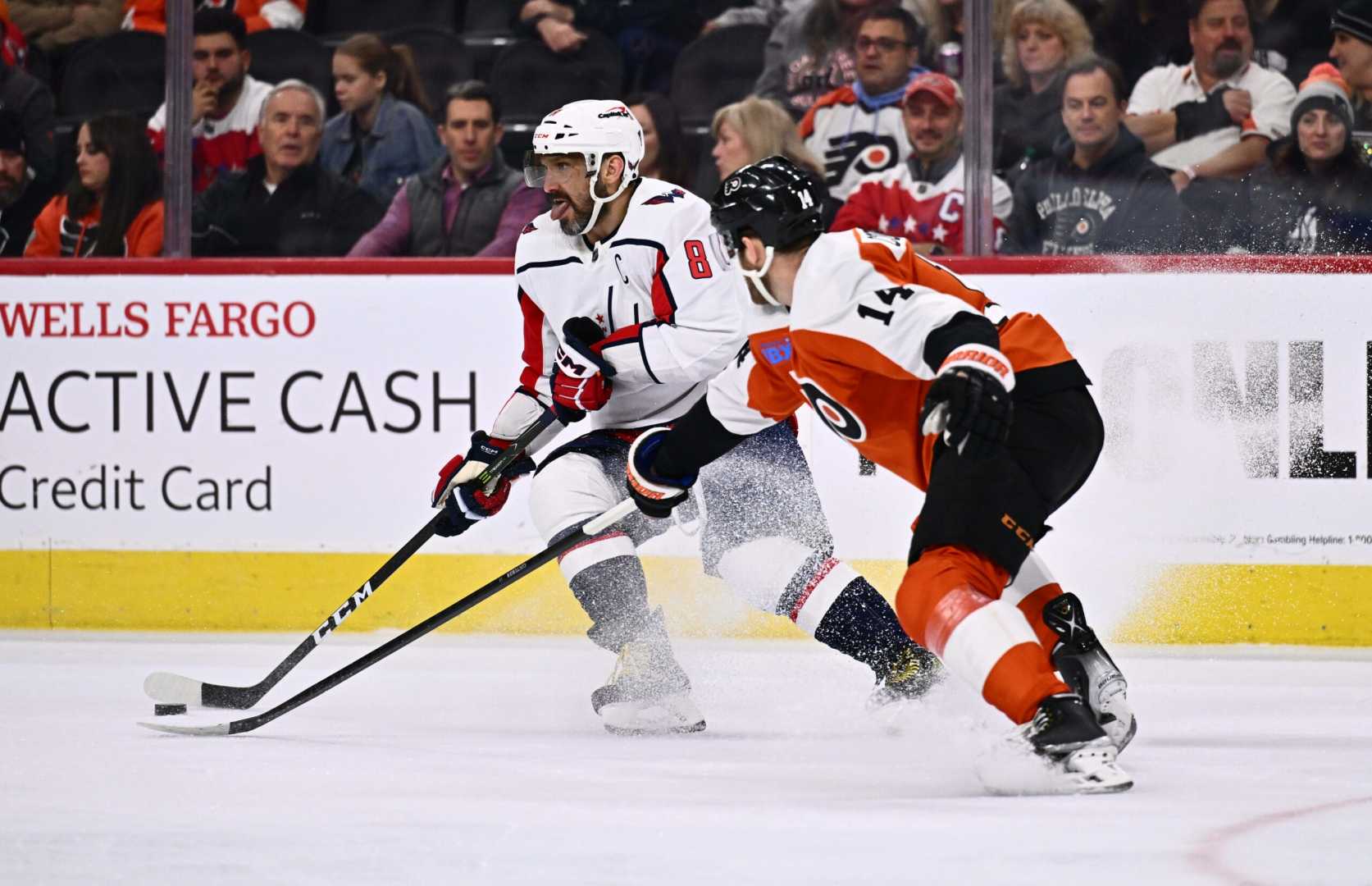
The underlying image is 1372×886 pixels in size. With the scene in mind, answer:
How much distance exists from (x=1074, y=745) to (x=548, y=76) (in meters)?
3.32

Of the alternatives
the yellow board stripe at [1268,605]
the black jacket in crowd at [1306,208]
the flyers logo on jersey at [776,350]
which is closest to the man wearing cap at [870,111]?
the black jacket in crowd at [1306,208]

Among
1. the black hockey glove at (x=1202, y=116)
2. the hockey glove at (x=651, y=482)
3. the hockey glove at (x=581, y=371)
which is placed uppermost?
the black hockey glove at (x=1202, y=116)

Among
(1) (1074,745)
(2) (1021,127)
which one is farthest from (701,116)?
(1) (1074,745)

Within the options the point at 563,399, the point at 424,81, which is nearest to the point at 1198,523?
the point at 563,399

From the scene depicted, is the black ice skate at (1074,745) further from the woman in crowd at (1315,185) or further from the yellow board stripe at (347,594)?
the woman in crowd at (1315,185)

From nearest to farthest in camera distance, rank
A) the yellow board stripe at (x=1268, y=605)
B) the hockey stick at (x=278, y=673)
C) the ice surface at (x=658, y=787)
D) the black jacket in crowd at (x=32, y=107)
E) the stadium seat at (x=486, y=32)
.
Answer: the ice surface at (x=658, y=787) → the hockey stick at (x=278, y=673) → the yellow board stripe at (x=1268, y=605) → the black jacket in crowd at (x=32, y=107) → the stadium seat at (x=486, y=32)

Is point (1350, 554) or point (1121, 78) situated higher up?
point (1121, 78)

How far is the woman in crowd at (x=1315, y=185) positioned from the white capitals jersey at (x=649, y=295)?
1713mm

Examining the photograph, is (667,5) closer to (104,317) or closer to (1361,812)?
(104,317)

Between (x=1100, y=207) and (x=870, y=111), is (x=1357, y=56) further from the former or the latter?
(x=870, y=111)

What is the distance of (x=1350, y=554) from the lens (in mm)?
4332

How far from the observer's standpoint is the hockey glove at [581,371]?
10.8 ft

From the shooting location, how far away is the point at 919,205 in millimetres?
4762

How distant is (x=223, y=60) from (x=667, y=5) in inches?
49.6
